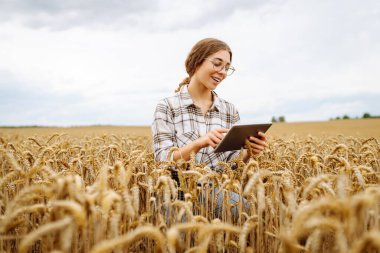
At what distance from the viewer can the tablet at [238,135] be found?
287 cm

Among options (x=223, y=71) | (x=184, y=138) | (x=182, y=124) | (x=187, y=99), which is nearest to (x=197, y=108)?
(x=187, y=99)

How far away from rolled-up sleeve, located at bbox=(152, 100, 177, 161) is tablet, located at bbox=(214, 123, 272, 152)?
2.24 feet

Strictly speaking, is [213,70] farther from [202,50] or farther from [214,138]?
[214,138]

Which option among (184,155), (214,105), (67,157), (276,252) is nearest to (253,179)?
(276,252)

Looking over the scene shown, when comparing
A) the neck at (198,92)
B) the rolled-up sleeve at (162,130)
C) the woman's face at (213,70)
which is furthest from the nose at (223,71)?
the rolled-up sleeve at (162,130)

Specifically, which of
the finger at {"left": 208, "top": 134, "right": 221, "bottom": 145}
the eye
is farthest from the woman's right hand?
the eye

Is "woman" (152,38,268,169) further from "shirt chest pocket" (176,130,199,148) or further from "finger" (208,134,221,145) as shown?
"finger" (208,134,221,145)

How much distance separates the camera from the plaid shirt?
3604 mm

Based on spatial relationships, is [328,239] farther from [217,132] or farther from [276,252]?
[217,132]

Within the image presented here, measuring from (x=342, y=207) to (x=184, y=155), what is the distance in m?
2.20

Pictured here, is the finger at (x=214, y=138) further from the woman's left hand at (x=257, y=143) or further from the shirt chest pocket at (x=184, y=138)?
the shirt chest pocket at (x=184, y=138)

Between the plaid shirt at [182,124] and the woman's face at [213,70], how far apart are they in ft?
0.97

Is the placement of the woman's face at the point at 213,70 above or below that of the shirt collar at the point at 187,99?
above

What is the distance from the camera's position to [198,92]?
157 inches
